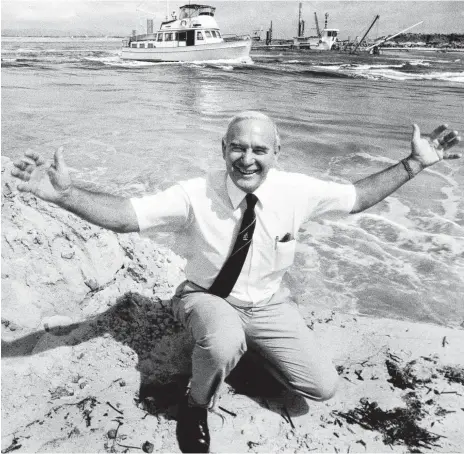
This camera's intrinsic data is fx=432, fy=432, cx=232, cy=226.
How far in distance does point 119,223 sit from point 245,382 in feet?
3.97

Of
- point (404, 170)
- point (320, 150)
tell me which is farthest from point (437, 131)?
Result: point (320, 150)

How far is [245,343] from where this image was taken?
7.37 ft

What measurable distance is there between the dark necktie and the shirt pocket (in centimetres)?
19

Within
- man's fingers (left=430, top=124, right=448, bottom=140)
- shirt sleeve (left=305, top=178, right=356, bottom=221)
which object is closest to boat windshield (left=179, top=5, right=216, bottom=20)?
man's fingers (left=430, top=124, right=448, bottom=140)

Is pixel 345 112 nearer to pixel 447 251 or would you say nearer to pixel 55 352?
pixel 447 251

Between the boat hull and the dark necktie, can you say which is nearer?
the dark necktie

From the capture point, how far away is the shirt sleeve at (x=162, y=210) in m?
2.19

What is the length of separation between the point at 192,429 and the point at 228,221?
1054mm

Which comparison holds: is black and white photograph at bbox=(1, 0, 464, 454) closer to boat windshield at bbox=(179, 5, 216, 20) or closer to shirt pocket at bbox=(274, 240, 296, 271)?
shirt pocket at bbox=(274, 240, 296, 271)

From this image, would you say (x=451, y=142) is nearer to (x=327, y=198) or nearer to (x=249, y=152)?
(x=327, y=198)

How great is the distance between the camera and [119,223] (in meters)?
2.14

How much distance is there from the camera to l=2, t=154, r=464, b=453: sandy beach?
2139mm

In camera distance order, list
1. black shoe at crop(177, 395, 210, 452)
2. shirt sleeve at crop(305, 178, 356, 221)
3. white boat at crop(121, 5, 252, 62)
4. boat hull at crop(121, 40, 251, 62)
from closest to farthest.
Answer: black shoe at crop(177, 395, 210, 452), shirt sleeve at crop(305, 178, 356, 221), boat hull at crop(121, 40, 251, 62), white boat at crop(121, 5, 252, 62)

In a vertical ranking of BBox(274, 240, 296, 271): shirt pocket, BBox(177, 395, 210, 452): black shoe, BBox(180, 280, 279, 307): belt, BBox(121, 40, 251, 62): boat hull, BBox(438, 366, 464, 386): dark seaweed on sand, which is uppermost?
BBox(121, 40, 251, 62): boat hull
